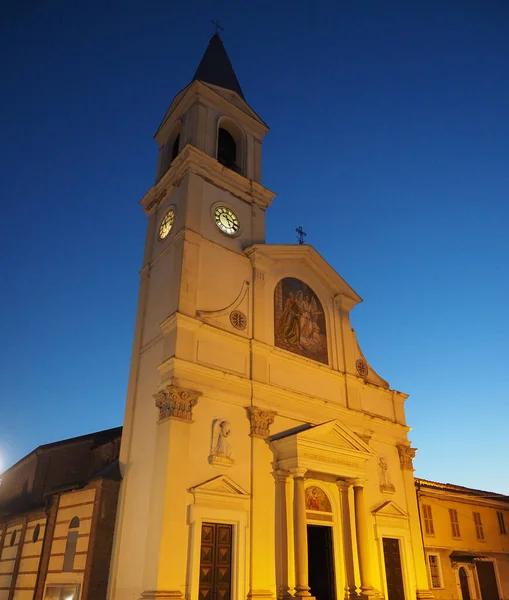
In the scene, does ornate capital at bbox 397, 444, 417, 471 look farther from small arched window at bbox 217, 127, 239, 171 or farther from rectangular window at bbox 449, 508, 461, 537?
small arched window at bbox 217, 127, 239, 171

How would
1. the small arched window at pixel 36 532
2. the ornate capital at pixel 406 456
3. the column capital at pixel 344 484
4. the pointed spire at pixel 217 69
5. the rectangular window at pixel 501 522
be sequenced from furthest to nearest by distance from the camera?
the rectangular window at pixel 501 522, the pointed spire at pixel 217 69, the ornate capital at pixel 406 456, the small arched window at pixel 36 532, the column capital at pixel 344 484

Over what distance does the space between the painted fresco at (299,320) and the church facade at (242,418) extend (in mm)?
82

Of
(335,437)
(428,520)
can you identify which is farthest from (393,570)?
(335,437)

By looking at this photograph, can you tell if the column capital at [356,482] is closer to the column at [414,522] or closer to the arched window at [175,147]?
the column at [414,522]

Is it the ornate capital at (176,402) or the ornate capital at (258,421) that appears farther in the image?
the ornate capital at (258,421)

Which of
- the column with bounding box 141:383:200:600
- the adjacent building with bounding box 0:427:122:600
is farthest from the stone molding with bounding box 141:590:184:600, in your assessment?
the adjacent building with bounding box 0:427:122:600

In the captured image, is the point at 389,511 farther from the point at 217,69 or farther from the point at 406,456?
the point at 217,69

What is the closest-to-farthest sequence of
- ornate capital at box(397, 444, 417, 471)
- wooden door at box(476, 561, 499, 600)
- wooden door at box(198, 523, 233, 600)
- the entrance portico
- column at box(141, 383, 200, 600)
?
column at box(141, 383, 200, 600) < wooden door at box(198, 523, 233, 600) < the entrance portico < ornate capital at box(397, 444, 417, 471) < wooden door at box(476, 561, 499, 600)

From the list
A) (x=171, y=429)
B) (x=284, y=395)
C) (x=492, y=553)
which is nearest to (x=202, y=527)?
(x=171, y=429)

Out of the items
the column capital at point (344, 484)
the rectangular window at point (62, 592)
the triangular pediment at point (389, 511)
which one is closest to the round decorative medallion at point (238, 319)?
the column capital at point (344, 484)

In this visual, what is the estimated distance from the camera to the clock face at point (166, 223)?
1970cm

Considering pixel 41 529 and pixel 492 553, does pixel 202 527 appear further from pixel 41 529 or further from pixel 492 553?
pixel 492 553

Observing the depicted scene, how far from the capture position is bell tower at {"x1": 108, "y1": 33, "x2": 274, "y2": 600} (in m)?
13.8

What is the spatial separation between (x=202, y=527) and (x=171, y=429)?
2698 mm
